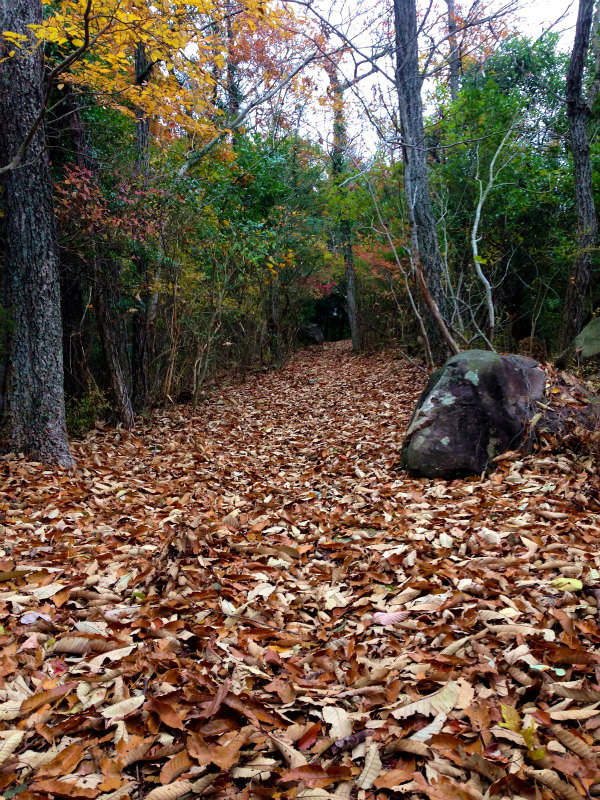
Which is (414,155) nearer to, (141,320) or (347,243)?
(141,320)

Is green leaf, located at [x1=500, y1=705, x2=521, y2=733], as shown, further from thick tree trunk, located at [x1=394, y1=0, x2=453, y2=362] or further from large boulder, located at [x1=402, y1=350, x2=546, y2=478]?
thick tree trunk, located at [x1=394, y1=0, x2=453, y2=362]

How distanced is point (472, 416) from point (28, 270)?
4.30 metres

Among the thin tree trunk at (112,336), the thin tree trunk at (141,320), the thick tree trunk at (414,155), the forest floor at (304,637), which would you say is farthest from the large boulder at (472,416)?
the thin tree trunk at (141,320)

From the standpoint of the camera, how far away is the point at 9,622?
7.49 feet

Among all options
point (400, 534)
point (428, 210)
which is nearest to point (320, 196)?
point (428, 210)

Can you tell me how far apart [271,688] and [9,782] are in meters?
0.85

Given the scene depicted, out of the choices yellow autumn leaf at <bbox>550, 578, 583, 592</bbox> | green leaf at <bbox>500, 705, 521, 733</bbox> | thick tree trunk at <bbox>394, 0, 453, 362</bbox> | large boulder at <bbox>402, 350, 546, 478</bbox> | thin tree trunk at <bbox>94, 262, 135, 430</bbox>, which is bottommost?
green leaf at <bbox>500, 705, 521, 733</bbox>

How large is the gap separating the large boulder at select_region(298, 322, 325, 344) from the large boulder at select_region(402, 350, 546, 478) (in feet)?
45.3

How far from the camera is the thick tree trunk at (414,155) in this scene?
6586mm

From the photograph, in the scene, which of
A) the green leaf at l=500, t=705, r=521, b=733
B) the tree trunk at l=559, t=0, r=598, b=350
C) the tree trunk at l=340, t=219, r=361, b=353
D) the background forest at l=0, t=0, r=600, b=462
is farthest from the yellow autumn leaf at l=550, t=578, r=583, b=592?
the tree trunk at l=340, t=219, r=361, b=353

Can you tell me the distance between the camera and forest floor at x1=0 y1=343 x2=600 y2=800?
4.94 feet

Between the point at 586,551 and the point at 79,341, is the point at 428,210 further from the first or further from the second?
the point at 586,551

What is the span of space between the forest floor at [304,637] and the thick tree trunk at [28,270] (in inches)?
18.2

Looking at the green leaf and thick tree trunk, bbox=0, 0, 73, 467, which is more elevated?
thick tree trunk, bbox=0, 0, 73, 467
